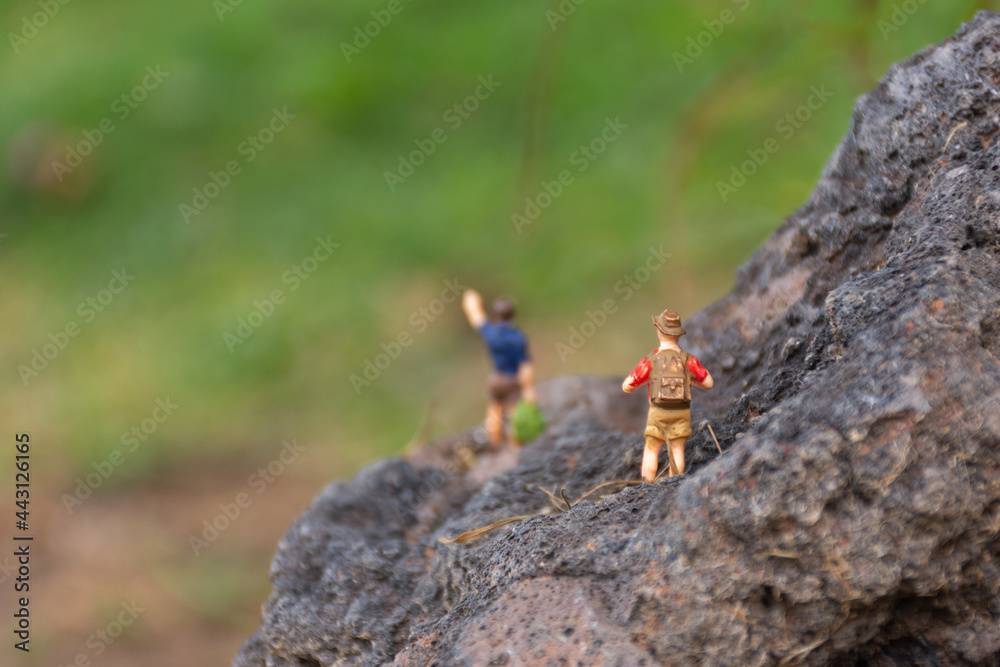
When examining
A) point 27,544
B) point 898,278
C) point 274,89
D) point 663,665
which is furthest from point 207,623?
point 898,278

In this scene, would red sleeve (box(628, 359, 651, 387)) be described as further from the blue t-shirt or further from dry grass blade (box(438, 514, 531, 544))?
the blue t-shirt

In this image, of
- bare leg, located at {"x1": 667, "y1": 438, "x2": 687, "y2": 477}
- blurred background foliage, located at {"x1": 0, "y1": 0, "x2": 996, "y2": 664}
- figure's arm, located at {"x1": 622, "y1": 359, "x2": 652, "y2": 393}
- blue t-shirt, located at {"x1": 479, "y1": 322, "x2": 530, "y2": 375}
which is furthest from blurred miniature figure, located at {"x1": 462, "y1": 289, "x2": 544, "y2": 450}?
blurred background foliage, located at {"x1": 0, "y1": 0, "x2": 996, "y2": 664}

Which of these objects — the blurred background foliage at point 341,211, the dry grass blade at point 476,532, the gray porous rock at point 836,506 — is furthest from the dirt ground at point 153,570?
the dry grass blade at point 476,532

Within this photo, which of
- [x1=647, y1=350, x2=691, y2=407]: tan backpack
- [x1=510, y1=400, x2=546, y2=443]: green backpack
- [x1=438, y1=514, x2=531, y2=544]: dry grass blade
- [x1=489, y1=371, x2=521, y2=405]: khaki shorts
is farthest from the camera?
[x1=489, y1=371, x2=521, y2=405]: khaki shorts

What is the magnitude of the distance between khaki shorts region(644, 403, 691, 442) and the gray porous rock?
4.7 inches

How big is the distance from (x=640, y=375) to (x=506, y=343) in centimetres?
151

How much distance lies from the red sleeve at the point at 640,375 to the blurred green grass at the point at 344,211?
15.0 ft

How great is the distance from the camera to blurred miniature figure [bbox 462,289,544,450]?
421 cm

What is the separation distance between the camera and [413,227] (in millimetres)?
8336

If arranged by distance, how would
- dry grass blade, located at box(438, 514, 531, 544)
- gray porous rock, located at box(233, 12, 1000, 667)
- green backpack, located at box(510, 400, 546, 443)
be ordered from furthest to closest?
green backpack, located at box(510, 400, 546, 443), dry grass blade, located at box(438, 514, 531, 544), gray porous rock, located at box(233, 12, 1000, 667)

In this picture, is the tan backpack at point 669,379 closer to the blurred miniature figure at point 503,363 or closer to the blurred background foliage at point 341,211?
the blurred miniature figure at point 503,363

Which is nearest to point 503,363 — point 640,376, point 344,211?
point 640,376

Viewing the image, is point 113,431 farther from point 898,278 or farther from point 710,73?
point 898,278

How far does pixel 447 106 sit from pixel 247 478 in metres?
3.89
